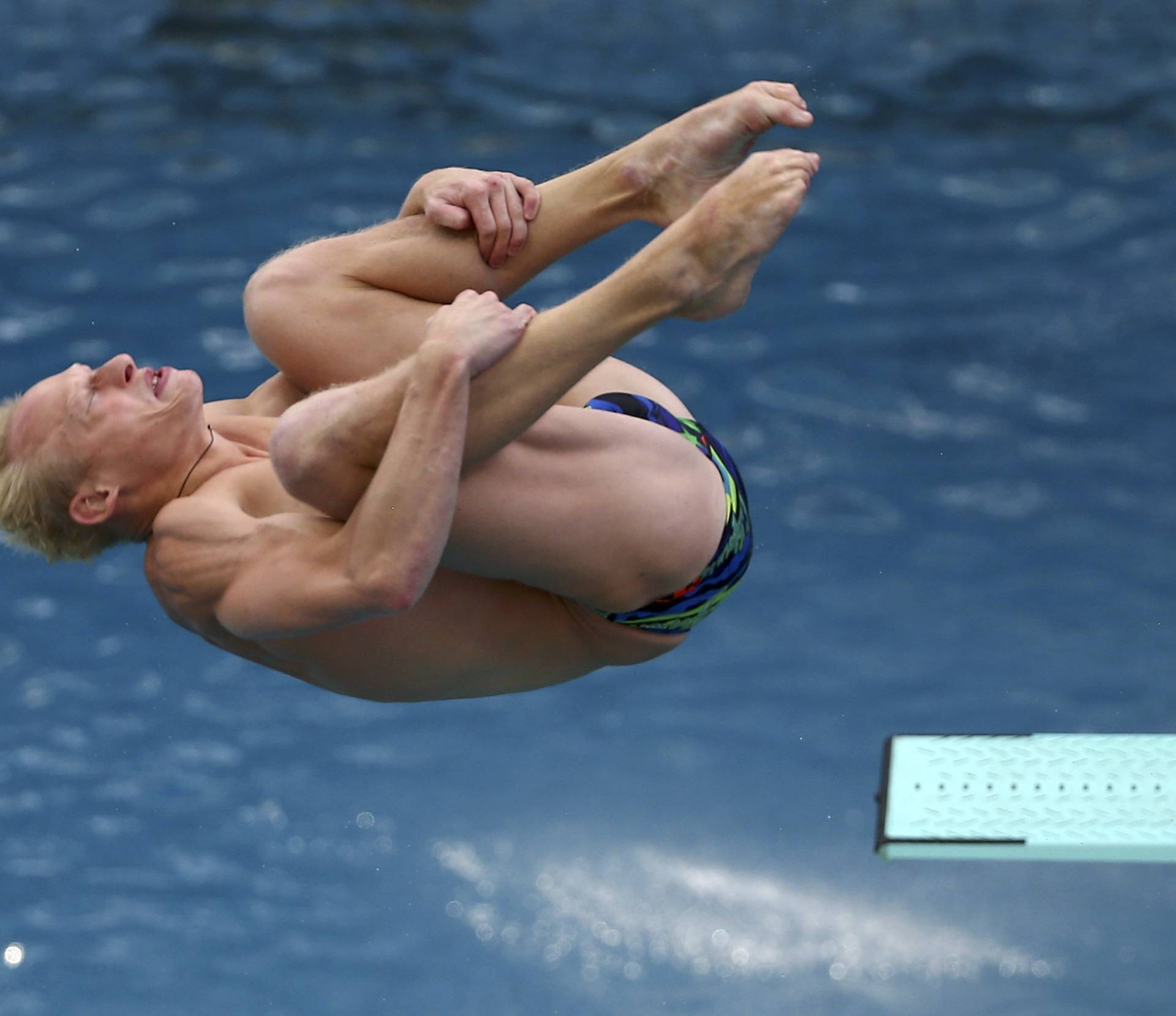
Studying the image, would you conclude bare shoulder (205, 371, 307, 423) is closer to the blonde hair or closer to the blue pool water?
the blonde hair

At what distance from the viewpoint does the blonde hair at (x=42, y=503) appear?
91.9 inches

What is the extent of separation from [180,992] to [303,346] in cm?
566

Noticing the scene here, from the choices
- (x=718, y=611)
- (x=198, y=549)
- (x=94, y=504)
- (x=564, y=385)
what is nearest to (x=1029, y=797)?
(x=564, y=385)

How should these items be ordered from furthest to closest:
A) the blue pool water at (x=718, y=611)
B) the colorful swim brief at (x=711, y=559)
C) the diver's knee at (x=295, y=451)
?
1. the blue pool water at (x=718, y=611)
2. the colorful swim brief at (x=711, y=559)
3. the diver's knee at (x=295, y=451)

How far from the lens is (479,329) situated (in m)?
1.82

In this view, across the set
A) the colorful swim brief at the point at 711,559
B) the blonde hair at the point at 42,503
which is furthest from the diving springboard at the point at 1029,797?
the blonde hair at the point at 42,503

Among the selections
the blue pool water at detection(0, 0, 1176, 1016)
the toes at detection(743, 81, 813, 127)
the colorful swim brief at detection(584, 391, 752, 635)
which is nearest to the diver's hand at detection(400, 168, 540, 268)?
the colorful swim brief at detection(584, 391, 752, 635)

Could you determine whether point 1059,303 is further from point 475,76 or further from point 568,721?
point 568,721

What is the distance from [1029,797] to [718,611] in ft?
13.1

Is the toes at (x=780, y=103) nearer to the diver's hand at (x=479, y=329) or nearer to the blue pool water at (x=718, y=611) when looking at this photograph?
the diver's hand at (x=479, y=329)

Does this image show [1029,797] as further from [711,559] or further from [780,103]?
[780,103]

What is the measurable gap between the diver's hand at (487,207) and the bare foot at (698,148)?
18cm

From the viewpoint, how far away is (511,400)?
6.04 feet

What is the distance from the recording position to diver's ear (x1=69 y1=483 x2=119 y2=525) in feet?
7.66
